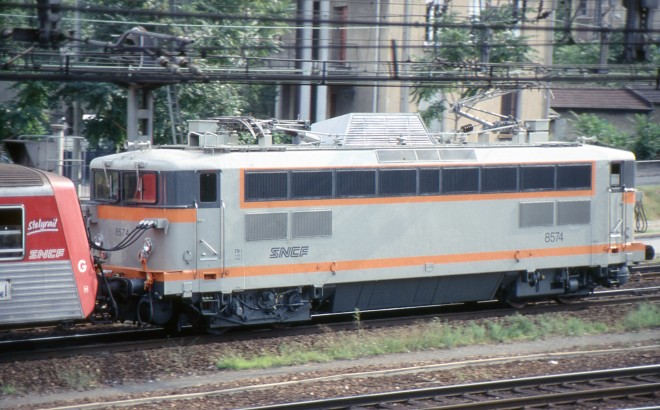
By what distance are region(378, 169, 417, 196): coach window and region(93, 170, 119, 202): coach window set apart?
4568 mm

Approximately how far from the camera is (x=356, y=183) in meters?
16.9

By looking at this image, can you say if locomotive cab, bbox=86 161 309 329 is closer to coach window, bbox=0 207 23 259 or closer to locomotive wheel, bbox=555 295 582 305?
coach window, bbox=0 207 23 259

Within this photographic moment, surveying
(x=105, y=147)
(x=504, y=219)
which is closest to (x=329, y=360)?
(x=504, y=219)

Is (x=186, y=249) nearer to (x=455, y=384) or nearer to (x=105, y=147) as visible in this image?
(x=455, y=384)

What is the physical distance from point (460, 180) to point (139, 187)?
19.6 ft

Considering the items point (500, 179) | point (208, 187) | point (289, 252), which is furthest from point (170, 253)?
point (500, 179)

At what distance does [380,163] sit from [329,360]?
4037 millimetres

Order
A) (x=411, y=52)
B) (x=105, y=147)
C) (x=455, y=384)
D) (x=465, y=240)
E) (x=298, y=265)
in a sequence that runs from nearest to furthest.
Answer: (x=455, y=384), (x=298, y=265), (x=465, y=240), (x=105, y=147), (x=411, y=52)

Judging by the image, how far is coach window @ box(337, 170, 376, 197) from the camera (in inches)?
661

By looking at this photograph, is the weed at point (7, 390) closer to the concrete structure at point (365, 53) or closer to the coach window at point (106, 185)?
the coach window at point (106, 185)

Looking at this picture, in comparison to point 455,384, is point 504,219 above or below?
above

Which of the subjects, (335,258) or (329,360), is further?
(335,258)

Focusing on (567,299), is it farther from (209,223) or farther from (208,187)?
(208,187)

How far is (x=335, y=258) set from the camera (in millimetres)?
16812
